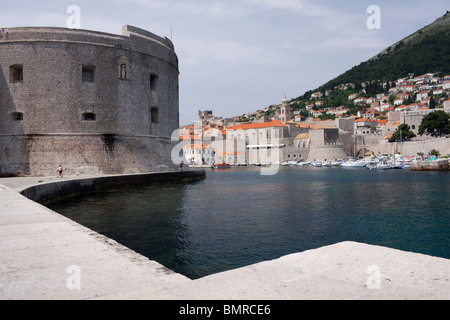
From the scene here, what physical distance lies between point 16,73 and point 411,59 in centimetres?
13371

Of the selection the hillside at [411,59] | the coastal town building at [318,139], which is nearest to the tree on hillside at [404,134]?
the coastal town building at [318,139]

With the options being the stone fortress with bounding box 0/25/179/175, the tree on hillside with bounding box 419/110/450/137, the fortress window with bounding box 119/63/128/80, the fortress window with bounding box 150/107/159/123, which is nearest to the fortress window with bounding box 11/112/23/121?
the stone fortress with bounding box 0/25/179/175

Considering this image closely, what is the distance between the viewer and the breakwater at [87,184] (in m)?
11.0

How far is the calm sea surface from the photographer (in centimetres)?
641

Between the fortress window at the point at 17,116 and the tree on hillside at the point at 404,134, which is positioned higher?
the tree on hillside at the point at 404,134

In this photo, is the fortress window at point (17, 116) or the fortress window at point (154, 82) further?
the fortress window at point (154, 82)

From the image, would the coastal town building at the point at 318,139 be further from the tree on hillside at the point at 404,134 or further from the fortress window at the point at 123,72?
the fortress window at the point at 123,72

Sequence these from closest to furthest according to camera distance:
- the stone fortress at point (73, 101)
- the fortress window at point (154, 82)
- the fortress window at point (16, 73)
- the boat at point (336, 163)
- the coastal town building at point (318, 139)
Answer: the stone fortress at point (73, 101) < the fortress window at point (16, 73) < the fortress window at point (154, 82) < the boat at point (336, 163) < the coastal town building at point (318, 139)

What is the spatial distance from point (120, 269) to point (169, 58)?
21044 millimetres

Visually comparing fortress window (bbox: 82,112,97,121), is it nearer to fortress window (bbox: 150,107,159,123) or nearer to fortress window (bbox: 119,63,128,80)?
fortress window (bbox: 119,63,128,80)

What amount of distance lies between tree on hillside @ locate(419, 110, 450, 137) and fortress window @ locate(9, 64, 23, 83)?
55847 millimetres

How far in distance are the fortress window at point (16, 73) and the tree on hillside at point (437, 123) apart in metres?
55.8

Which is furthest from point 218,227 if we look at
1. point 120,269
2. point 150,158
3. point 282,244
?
point 150,158
